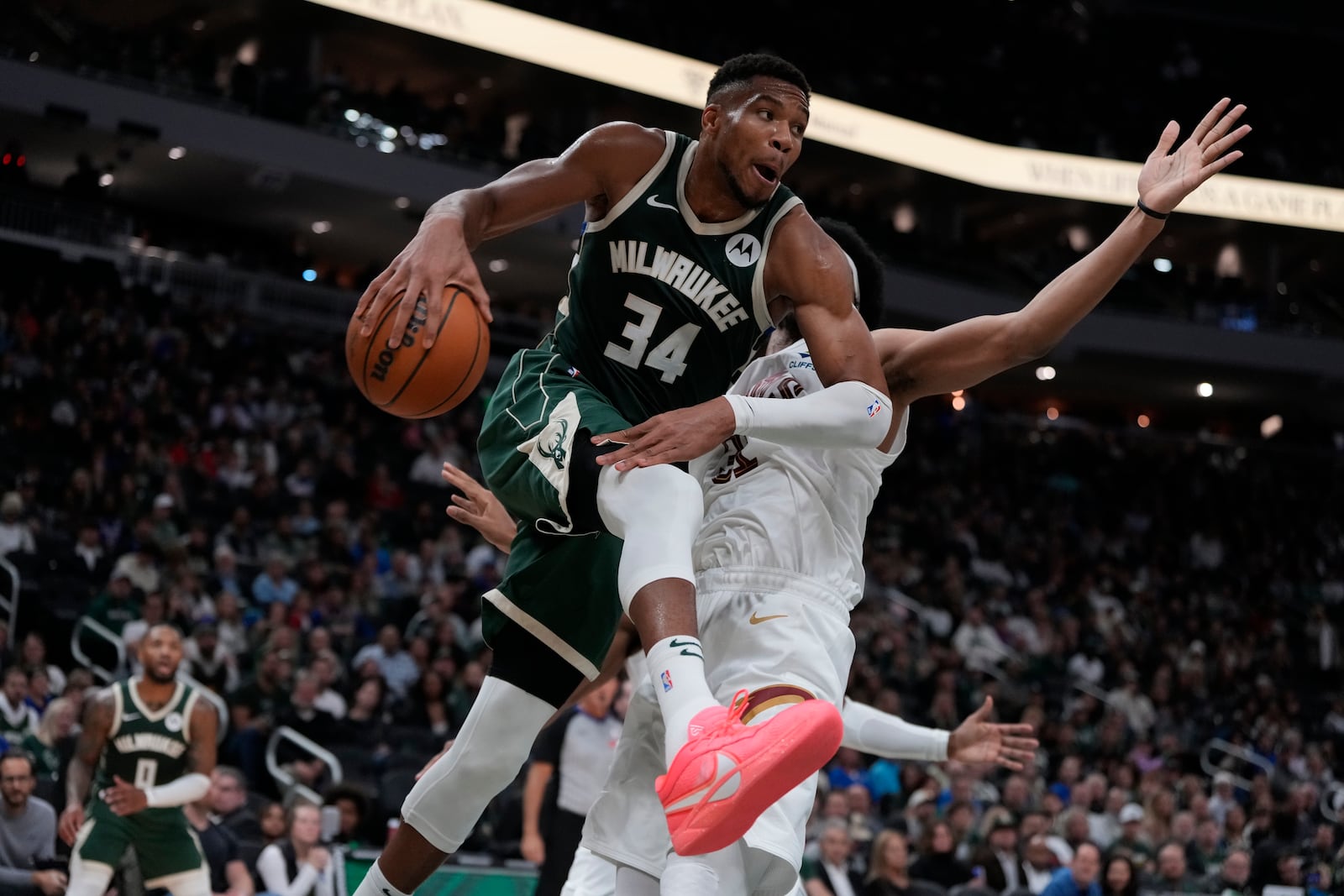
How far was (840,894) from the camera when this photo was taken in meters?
8.57

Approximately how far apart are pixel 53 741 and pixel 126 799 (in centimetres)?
240

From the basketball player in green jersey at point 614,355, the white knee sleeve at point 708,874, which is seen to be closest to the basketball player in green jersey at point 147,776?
the basketball player in green jersey at point 614,355

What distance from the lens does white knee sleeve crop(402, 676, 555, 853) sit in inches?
140

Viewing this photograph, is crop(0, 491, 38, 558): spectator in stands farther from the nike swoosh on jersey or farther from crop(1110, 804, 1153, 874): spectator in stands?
the nike swoosh on jersey

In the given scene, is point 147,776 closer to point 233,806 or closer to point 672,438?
point 233,806

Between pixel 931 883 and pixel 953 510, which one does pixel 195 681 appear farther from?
pixel 953 510

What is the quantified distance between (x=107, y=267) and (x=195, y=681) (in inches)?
345

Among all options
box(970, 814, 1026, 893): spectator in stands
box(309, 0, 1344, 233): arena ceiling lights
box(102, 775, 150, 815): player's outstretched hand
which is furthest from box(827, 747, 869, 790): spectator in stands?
box(309, 0, 1344, 233): arena ceiling lights

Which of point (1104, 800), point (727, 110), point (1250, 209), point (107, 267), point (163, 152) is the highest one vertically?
point (1250, 209)

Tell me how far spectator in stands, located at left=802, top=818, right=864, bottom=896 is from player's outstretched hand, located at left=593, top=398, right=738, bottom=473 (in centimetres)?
591

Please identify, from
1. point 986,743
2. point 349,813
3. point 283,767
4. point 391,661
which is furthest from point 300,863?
point 986,743

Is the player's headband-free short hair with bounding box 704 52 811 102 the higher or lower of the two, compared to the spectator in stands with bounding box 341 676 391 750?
higher

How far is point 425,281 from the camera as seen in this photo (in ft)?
10.2

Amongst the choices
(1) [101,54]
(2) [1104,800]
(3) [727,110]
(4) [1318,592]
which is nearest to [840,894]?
(2) [1104,800]
